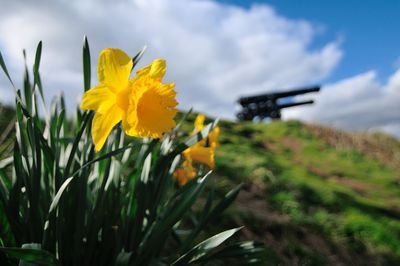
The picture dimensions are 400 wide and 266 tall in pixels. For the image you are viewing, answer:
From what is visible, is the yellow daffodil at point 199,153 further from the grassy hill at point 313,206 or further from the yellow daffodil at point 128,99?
the yellow daffodil at point 128,99

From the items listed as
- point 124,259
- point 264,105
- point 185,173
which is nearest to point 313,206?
point 185,173

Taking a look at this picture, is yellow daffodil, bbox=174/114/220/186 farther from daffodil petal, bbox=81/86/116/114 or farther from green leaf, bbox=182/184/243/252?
daffodil petal, bbox=81/86/116/114

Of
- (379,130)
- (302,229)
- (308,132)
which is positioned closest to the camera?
(302,229)

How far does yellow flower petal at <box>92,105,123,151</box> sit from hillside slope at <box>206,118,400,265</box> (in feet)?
5.75

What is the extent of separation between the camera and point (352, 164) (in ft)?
28.3

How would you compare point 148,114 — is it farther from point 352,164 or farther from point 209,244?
point 352,164

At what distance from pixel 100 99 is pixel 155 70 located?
0.16 meters

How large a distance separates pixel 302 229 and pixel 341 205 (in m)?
1.38

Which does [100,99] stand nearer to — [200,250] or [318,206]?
[200,250]

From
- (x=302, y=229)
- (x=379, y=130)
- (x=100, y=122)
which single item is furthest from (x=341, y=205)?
(x=379, y=130)

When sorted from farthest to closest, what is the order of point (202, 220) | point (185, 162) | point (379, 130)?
1. point (379, 130)
2. point (185, 162)
3. point (202, 220)

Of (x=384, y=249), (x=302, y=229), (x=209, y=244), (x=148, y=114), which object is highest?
(x=148, y=114)

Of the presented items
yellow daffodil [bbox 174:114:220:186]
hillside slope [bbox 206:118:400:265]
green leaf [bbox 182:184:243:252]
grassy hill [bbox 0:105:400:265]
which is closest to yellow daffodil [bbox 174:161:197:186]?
yellow daffodil [bbox 174:114:220:186]

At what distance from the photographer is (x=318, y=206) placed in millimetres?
4648
